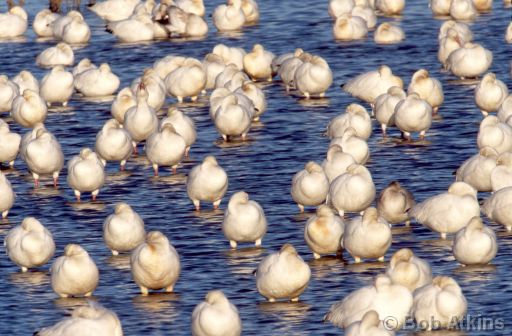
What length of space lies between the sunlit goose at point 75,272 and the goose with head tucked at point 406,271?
4496 mm

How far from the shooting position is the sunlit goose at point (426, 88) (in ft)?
116

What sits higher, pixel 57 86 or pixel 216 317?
pixel 216 317

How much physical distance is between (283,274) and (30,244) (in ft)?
14.7

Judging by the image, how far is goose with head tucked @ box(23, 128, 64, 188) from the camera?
3070 cm

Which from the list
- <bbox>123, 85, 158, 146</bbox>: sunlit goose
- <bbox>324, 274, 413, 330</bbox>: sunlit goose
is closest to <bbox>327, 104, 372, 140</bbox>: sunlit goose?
<bbox>123, 85, 158, 146</bbox>: sunlit goose

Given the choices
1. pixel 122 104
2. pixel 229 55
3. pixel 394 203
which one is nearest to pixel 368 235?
pixel 394 203

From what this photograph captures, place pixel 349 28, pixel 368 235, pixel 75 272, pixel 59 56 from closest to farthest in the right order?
pixel 75 272
pixel 368 235
pixel 59 56
pixel 349 28

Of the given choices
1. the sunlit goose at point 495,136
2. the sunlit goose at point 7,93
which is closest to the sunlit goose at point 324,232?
the sunlit goose at point 495,136

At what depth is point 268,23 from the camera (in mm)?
49312

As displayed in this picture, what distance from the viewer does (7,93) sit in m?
37.3

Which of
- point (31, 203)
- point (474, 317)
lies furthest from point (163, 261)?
point (31, 203)

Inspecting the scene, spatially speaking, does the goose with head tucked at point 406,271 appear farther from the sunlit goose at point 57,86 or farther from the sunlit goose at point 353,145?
the sunlit goose at point 57,86

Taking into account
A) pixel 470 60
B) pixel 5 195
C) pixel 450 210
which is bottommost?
pixel 470 60

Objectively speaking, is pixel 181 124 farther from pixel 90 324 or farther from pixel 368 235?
pixel 90 324
